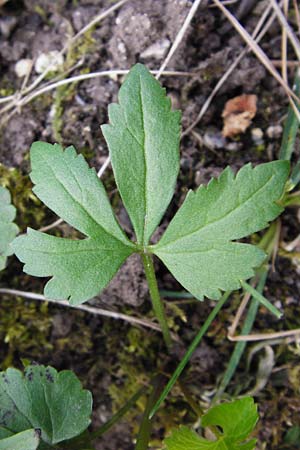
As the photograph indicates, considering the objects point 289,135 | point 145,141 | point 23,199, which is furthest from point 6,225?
point 289,135

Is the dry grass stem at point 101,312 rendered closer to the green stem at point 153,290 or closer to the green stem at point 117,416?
the green stem at point 153,290

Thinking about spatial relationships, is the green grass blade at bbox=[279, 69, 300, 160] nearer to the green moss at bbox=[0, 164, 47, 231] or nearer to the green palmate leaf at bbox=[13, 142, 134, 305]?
the green palmate leaf at bbox=[13, 142, 134, 305]

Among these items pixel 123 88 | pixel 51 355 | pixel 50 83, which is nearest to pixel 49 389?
pixel 51 355

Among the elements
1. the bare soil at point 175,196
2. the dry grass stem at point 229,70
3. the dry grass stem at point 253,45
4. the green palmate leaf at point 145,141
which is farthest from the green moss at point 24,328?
the dry grass stem at point 253,45

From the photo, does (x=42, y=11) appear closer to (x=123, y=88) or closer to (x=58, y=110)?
(x=58, y=110)

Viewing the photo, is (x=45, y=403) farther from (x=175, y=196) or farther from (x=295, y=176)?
(x=295, y=176)

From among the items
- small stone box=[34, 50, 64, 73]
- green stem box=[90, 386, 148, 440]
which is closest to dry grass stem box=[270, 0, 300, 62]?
small stone box=[34, 50, 64, 73]
